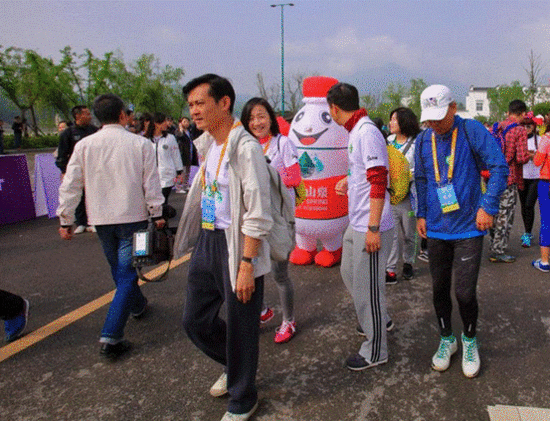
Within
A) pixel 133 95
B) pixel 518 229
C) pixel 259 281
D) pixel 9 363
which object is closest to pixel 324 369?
pixel 259 281

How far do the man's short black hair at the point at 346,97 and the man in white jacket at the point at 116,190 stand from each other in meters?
1.36

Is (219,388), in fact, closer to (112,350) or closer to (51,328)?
(112,350)

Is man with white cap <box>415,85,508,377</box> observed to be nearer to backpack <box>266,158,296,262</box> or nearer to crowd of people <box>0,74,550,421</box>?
crowd of people <box>0,74,550,421</box>

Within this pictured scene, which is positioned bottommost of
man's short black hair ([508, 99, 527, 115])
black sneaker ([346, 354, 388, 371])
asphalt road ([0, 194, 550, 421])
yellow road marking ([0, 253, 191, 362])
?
yellow road marking ([0, 253, 191, 362])

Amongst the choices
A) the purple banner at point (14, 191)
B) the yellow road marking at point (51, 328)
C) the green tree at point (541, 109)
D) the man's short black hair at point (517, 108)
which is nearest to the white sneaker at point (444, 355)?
the yellow road marking at point (51, 328)

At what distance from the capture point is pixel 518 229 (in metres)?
6.33

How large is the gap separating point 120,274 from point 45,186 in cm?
579

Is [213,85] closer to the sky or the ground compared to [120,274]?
closer to the sky

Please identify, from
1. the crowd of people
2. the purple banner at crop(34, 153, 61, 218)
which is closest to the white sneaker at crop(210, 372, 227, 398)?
the crowd of people

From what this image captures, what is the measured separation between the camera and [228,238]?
2.15 meters

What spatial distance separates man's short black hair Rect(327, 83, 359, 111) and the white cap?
1.34 ft

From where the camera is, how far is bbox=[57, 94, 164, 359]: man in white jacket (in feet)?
10.2

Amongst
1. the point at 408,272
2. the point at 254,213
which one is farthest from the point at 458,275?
the point at 408,272

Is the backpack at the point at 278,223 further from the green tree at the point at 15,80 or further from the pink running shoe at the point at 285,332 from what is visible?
the green tree at the point at 15,80
